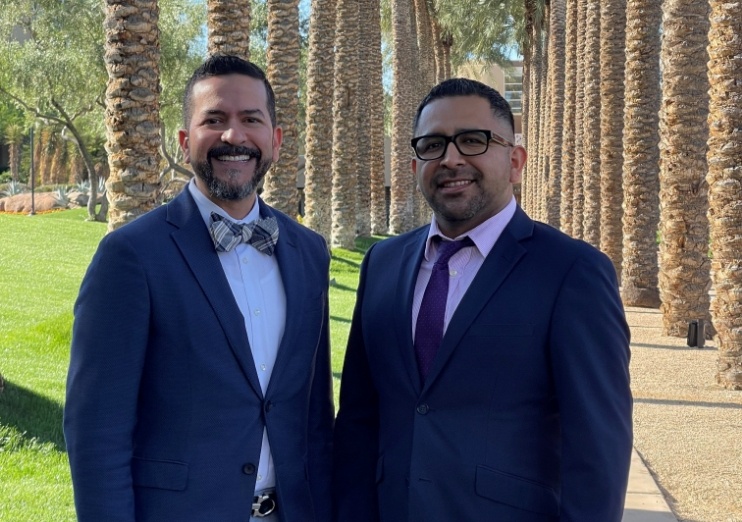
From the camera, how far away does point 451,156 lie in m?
2.97

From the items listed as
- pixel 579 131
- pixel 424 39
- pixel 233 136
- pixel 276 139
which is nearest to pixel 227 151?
pixel 233 136

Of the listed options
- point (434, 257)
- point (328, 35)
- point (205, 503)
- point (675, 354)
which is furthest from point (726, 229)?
point (328, 35)

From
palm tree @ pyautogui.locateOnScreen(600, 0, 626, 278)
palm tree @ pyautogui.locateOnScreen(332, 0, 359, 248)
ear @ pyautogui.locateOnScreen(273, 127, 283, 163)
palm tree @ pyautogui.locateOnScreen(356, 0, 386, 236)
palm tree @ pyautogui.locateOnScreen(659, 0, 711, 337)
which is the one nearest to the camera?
ear @ pyautogui.locateOnScreen(273, 127, 283, 163)

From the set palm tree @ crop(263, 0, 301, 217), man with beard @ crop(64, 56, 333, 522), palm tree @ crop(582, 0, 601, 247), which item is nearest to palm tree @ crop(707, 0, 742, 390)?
man with beard @ crop(64, 56, 333, 522)

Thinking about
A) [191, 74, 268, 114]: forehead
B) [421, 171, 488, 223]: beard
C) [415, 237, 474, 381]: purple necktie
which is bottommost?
[415, 237, 474, 381]: purple necktie

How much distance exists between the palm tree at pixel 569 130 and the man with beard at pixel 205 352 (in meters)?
20.0

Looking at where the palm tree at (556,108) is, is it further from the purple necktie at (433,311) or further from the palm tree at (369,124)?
the purple necktie at (433,311)

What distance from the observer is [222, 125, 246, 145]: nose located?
9.93ft

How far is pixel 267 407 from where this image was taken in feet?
9.60

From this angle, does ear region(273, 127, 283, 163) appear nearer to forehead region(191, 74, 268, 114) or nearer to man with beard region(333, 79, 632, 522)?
forehead region(191, 74, 268, 114)

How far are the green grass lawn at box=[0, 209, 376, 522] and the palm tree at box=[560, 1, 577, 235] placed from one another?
17.4 ft

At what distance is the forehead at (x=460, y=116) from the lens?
2.98 meters

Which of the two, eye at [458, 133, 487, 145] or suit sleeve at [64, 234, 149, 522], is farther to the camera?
eye at [458, 133, 487, 145]

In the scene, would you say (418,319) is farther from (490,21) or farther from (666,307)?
(490,21)
